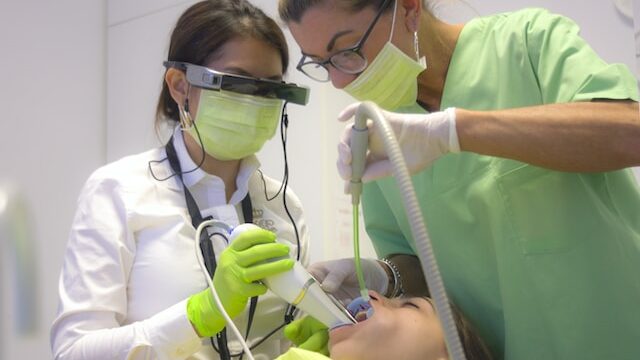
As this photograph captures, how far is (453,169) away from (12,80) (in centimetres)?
248

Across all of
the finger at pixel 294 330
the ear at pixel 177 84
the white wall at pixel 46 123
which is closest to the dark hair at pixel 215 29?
the ear at pixel 177 84

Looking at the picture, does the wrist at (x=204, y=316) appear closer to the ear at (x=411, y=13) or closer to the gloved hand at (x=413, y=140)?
the gloved hand at (x=413, y=140)

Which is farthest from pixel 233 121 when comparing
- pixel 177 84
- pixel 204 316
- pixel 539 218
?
pixel 539 218

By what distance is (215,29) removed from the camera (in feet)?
5.34

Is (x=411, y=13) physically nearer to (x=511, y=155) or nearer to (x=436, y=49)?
(x=436, y=49)

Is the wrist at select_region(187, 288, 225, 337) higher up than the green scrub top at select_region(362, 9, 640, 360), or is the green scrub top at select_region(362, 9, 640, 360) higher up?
the green scrub top at select_region(362, 9, 640, 360)

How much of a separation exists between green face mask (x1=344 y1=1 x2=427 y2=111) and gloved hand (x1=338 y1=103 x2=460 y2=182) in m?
0.27

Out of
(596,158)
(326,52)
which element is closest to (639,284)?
(596,158)

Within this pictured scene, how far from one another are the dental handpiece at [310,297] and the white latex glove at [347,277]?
8.0 inches

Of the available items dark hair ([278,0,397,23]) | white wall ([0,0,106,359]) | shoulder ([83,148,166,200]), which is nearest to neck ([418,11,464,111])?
dark hair ([278,0,397,23])

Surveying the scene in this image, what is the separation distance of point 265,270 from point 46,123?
7.36ft

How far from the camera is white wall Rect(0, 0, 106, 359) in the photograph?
284cm

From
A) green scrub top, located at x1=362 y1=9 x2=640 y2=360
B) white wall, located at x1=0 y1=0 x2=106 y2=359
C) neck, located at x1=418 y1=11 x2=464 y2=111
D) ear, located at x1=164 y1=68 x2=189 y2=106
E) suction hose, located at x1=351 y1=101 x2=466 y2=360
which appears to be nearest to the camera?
suction hose, located at x1=351 y1=101 x2=466 y2=360

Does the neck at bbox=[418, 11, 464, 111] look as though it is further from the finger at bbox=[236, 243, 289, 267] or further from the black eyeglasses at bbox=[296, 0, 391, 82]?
the finger at bbox=[236, 243, 289, 267]
